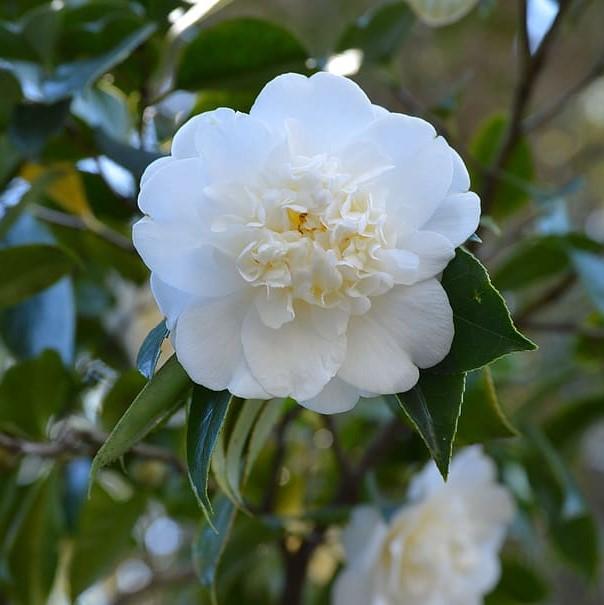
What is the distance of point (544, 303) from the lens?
2.94ft

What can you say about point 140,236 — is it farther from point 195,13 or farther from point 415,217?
point 195,13

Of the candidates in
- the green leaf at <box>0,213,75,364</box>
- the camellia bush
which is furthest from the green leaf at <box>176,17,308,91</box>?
the green leaf at <box>0,213,75,364</box>

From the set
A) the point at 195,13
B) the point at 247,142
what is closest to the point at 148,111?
the point at 195,13

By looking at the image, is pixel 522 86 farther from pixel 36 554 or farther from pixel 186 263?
pixel 36 554

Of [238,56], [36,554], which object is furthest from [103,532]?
[238,56]

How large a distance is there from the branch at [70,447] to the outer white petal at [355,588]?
0.16 m

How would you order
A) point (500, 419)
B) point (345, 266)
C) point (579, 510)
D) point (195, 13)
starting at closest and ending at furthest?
point (345, 266) → point (500, 419) → point (195, 13) → point (579, 510)

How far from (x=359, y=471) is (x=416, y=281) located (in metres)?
0.43

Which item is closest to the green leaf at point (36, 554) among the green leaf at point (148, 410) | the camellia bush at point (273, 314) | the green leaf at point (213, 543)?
the camellia bush at point (273, 314)

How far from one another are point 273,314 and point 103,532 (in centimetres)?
45

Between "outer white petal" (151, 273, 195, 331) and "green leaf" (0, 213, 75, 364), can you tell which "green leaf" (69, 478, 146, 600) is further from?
"outer white petal" (151, 273, 195, 331)

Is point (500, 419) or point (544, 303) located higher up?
point (500, 419)

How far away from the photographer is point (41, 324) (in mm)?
752

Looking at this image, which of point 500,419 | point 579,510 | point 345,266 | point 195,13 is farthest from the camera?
point 579,510
